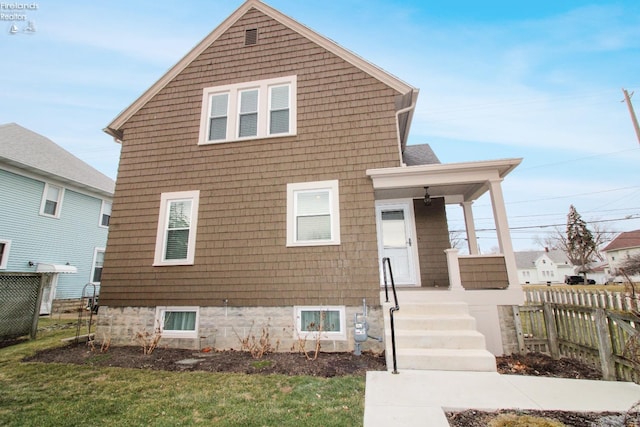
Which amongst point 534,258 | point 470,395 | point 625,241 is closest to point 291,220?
point 470,395

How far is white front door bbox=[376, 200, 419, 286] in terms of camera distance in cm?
717

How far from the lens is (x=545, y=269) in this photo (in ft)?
178

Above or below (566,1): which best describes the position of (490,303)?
below

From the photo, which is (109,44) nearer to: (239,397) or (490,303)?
(239,397)

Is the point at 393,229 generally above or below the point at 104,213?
below

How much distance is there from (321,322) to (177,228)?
4256mm

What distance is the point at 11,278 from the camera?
23.2ft

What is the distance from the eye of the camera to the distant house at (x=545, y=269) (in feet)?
177

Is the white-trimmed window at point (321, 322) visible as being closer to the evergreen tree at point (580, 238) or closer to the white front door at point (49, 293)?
the white front door at point (49, 293)

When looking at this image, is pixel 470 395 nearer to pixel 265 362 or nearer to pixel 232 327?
pixel 265 362

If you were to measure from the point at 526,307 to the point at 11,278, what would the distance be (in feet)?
39.9

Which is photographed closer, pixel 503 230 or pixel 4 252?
pixel 503 230

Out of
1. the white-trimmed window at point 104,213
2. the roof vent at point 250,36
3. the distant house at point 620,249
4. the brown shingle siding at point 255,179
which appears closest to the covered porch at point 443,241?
the brown shingle siding at point 255,179

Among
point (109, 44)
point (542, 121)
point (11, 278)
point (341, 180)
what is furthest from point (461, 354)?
point (542, 121)
